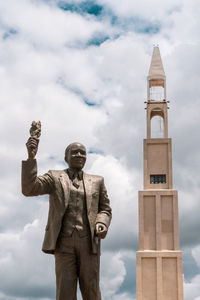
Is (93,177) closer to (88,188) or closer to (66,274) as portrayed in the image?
(88,188)

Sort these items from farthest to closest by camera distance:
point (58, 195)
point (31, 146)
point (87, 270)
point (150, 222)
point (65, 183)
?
point (150, 222), point (65, 183), point (58, 195), point (87, 270), point (31, 146)

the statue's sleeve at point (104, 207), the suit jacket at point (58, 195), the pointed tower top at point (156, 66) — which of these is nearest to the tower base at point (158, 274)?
the pointed tower top at point (156, 66)

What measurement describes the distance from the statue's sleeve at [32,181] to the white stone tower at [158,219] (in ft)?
113

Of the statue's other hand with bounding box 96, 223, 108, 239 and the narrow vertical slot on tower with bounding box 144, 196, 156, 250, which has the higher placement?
the narrow vertical slot on tower with bounding box 144, 196, 156, 250

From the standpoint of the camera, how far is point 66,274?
307 inches

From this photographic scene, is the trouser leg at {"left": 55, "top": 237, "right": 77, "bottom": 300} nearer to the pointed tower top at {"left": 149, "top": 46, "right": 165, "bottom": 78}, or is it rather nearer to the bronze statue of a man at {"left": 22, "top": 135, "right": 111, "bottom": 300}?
the bronze statue of a man at {"left": 22, "top": 135, "right": 111, "bottom": 300}

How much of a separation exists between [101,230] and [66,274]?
67 centimetres

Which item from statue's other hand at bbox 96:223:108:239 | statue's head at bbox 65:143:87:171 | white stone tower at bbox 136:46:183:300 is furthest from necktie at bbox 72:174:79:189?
white stone tower at bbox 136:46:183:300

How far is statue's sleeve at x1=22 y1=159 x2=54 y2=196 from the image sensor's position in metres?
7.76

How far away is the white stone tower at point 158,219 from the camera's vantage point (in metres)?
41.7

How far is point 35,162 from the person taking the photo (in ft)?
25.5

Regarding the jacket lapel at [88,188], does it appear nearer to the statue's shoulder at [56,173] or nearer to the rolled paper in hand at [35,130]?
the statue's shoulder at [56,173]

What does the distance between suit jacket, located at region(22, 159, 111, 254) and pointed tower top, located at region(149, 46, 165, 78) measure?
114ft

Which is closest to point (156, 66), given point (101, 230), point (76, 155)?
point (76, 155)
